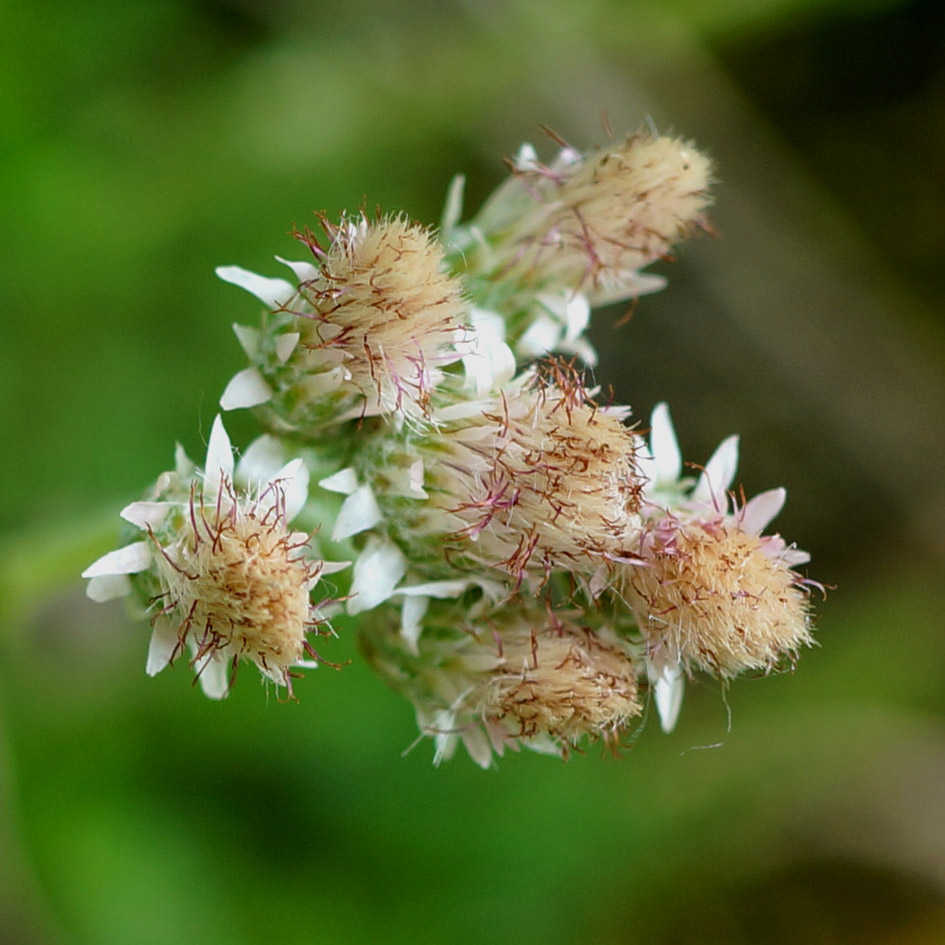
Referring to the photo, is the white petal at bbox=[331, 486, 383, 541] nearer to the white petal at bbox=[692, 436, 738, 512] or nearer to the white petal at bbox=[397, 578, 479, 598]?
the white petal at bbox=[397, 578, 479, 598]

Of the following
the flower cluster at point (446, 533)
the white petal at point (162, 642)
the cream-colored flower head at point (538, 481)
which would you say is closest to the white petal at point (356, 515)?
the flower cluster at point (446, 533)

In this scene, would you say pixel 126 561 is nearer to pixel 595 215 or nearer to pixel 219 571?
pixel 219 571

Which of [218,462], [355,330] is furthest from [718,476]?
[218,462]

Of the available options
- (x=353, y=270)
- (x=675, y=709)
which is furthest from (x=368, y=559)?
(x=675, y=709)

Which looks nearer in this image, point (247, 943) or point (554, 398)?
point (554, 398)

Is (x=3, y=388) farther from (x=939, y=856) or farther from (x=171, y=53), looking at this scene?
(x=939, y=856)

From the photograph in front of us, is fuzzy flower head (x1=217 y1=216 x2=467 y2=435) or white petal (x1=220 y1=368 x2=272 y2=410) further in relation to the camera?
white petal (x1=220 y1=368 x2=272 y2=410)

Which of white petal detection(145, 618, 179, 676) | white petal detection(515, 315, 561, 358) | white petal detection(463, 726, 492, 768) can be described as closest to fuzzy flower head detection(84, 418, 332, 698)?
white petal detection(145, 618, 179, 676)
